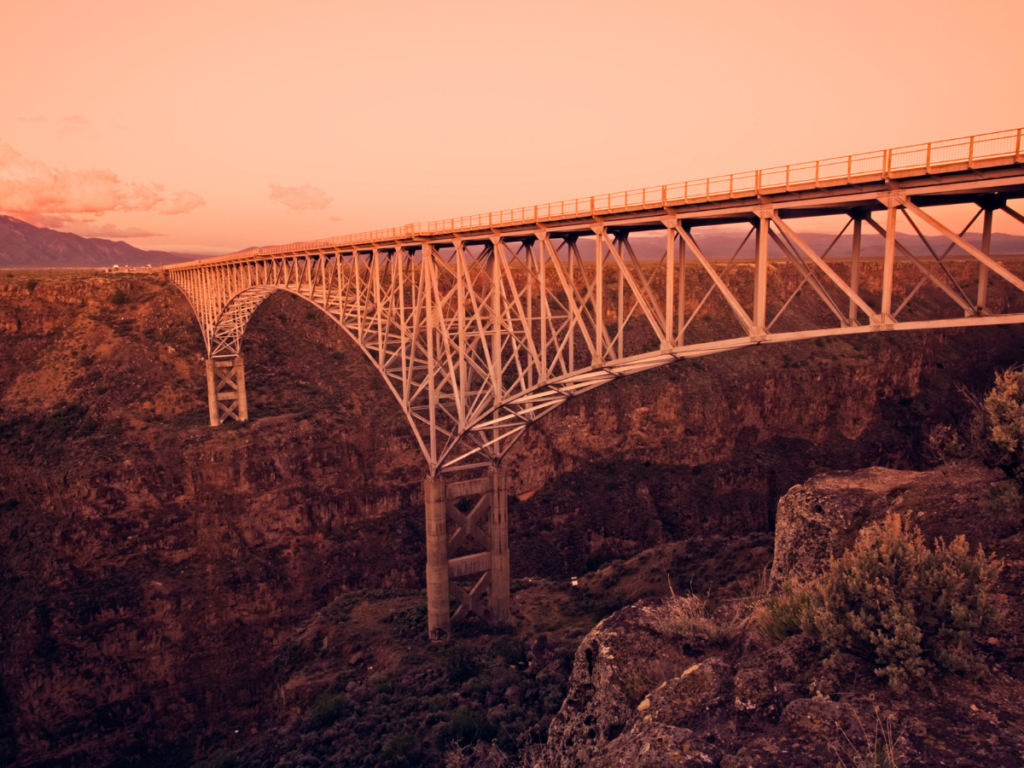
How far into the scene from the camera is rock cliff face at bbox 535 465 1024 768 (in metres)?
7.02

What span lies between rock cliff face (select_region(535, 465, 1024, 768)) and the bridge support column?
3324 centimetres

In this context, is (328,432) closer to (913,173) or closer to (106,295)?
(106,295)

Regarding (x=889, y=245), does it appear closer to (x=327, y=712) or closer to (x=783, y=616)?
(x=783, y=616)

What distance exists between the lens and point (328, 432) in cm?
4084

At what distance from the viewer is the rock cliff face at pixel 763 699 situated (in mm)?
7023

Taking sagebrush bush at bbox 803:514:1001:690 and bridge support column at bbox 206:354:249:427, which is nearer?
sagebrush bush at bbox 803:514:1001:690

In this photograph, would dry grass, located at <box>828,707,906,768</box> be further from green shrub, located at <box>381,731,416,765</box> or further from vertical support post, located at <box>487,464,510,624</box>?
vertical support post, located at <box>487,464,510,624</box>

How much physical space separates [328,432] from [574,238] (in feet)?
90.8

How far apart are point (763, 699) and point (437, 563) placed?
17585mm

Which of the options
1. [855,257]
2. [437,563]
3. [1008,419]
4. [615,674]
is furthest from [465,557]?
[1008,419]

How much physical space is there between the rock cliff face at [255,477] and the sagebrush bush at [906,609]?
30940 mm

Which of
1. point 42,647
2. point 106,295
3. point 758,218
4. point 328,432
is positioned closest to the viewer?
point 758,218

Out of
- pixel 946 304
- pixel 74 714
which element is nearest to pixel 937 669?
pixel 74 714

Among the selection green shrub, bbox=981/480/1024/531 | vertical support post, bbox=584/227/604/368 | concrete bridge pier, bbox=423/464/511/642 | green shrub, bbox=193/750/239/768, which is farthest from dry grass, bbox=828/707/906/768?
green shrub, bbox=193/750/239/768
